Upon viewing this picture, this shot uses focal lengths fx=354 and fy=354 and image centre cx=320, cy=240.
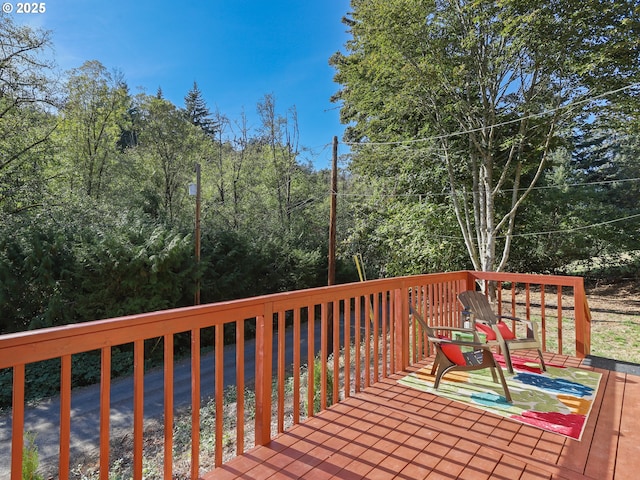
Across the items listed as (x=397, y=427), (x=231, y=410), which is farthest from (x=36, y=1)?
(x=397, y=427)

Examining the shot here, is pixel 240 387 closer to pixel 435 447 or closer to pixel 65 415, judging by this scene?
pixel 65 415

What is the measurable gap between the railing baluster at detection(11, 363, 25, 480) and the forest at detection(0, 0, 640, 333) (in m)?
7.87

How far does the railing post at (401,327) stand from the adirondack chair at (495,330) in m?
0.65

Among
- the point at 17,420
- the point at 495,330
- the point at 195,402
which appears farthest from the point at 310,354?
the point at 495,330

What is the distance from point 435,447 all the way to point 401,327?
127 centimetres

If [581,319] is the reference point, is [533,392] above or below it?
below

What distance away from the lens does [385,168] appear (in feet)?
34.0

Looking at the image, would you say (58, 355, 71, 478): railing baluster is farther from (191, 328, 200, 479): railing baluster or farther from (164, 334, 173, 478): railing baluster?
(191, 328, 200, 479): railing baluster

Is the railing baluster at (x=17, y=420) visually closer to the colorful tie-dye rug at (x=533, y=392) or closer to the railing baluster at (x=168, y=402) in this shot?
the railing baluster at (x=168, y=402)

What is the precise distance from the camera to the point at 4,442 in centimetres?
505

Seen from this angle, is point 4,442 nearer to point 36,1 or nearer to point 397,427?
point 397,427

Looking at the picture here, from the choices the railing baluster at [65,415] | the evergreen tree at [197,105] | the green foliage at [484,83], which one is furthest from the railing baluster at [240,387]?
the evergreen tree at [197,105]

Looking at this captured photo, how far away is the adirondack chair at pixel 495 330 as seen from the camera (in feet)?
9.88

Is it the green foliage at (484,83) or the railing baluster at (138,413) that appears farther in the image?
the green foliage at (484,83)
